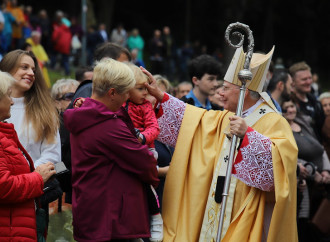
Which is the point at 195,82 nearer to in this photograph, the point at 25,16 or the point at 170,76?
the point at 25,16

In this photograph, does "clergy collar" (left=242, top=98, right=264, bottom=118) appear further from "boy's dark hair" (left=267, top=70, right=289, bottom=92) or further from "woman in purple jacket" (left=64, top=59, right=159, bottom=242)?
"boy's dark hair" (left=267, top=70, right=289, bottom=92)

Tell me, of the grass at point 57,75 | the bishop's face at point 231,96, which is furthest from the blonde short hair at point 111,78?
the grass at point 57,75

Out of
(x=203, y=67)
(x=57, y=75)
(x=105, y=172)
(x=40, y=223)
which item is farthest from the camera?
Answer: (x=57, y=75)

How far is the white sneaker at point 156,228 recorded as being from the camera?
175 inches

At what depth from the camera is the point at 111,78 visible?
4.15 metres

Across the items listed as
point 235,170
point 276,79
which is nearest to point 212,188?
point 235,170

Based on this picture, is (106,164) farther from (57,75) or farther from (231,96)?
(57,75)

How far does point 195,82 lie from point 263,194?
88.7 inches

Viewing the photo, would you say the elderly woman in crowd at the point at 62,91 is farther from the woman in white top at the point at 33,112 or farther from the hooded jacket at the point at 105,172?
the hooded jacket at the point at 105,172

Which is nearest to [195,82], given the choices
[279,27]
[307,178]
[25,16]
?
[307,178]

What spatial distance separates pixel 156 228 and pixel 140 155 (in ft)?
1.95

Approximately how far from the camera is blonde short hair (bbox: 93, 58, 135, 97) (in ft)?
13.6

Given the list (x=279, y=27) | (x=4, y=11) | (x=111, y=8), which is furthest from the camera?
(x=279, y=27)

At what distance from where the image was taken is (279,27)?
127 ft
